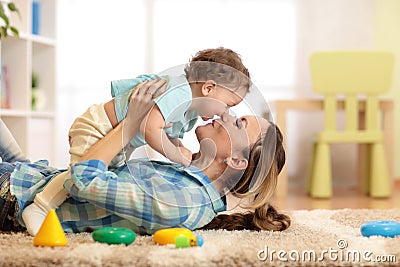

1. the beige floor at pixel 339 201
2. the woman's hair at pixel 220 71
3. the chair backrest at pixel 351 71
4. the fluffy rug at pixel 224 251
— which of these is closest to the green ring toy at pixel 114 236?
the fluffy rug at pixel 224 251

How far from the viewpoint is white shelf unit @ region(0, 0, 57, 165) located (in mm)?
2811

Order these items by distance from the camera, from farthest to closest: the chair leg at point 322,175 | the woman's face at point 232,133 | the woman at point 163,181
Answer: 1. the chair leg at point 322,175
2. the woman's face at point 232,133
3. the woman at point 163,181

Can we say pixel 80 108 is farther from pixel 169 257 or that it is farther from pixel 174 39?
pixel 169 257

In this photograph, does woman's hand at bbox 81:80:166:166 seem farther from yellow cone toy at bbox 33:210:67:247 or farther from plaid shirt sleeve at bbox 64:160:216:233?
yellow cone toy at bbox 33:210:67:247

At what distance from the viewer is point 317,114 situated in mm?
3957

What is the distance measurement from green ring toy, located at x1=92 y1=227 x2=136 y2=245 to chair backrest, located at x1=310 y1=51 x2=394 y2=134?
216cm

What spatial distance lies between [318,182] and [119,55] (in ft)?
5.09

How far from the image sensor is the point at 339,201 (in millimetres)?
3027

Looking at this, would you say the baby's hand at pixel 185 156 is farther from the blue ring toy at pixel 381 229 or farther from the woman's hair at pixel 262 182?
the blue ring toy at pixel 381 229

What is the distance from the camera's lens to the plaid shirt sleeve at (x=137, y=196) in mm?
1315

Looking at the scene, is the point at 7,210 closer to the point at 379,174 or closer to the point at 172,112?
the point at 172,112

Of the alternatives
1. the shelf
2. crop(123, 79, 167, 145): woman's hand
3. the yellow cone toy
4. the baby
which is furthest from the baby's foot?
the shelf

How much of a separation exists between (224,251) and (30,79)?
1.93m

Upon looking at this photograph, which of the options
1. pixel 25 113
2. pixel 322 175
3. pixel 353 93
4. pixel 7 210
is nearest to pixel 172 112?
pixel 7 210
